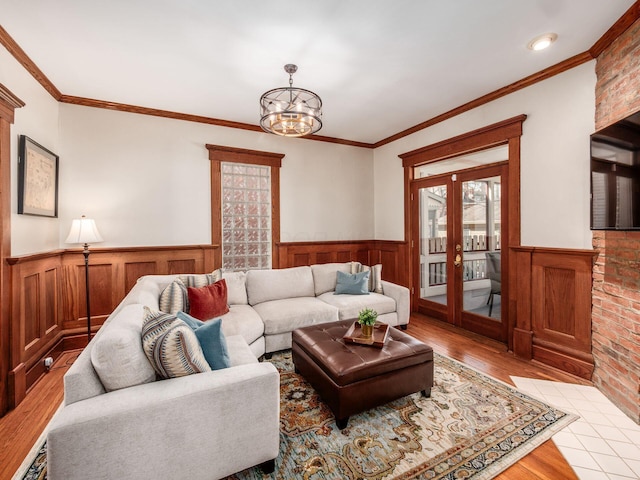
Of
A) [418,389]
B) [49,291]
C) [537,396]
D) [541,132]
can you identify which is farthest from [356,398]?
[49,291]

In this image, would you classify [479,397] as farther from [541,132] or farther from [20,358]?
[20,358]

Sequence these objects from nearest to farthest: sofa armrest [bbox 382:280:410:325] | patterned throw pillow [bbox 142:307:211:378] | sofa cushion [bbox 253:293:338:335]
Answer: patterned throw pillow [bbox 142:307:211:378], sofa cushion [bbox 253:293:338:335], sofa armrest [bbox 382:280:410:325]

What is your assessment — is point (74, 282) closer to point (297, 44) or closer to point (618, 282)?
point (297, 44)

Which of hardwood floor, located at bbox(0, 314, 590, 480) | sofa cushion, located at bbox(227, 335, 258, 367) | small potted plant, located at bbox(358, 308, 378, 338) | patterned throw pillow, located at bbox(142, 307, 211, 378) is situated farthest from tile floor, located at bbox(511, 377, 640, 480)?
patterned throw pillow, located at bbox(142, 307, 211, 378)

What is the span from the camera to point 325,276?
4117 mm

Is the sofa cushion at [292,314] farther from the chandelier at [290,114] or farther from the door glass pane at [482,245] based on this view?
the door glass pane at [482,245]

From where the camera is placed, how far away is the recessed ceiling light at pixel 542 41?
2.38m

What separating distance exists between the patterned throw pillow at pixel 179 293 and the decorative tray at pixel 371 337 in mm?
1600

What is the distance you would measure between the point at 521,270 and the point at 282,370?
273cm

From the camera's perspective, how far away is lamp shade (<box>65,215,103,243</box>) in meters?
3.11

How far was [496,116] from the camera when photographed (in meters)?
3.41

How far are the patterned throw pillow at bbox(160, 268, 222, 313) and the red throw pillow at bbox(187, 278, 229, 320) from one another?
0.06 metres

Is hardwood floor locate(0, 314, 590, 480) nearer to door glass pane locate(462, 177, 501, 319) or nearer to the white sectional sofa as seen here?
door glass pane locate(462, 177, 501, 319)

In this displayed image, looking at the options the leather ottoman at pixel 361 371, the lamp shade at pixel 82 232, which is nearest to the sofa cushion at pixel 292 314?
the leather ottoman at pixel 361 371
